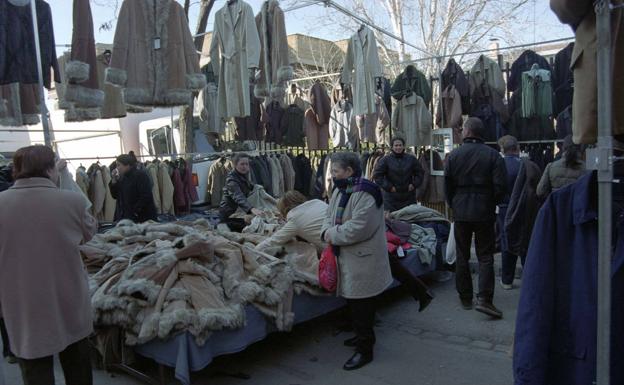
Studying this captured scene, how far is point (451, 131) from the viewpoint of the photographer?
8.96 metres

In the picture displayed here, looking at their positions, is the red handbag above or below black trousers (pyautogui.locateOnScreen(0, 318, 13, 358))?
above

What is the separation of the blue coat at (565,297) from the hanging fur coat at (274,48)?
565cm

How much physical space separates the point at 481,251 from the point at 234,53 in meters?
4.15

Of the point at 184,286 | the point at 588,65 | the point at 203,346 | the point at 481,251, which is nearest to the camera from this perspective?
the point at 588,65

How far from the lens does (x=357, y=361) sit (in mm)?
4215

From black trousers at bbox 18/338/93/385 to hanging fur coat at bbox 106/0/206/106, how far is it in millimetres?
3500

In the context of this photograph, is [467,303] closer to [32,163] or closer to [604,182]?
[604,182]

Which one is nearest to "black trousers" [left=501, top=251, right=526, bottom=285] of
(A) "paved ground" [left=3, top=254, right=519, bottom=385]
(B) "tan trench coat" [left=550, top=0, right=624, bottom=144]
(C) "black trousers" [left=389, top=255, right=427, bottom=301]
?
(A) "paved ground" [left=3, top=254, right=519, bottom=385]

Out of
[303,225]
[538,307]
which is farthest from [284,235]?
[538,307]

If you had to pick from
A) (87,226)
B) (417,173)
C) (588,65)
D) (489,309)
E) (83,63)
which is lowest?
(489,309)

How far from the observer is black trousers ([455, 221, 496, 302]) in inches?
204

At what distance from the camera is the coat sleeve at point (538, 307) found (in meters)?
1.93

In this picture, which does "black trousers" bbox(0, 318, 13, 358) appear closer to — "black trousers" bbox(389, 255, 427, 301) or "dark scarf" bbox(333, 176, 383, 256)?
"dark scarf" bbox(333, 176, 383, 256)

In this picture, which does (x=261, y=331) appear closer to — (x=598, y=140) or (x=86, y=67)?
(x=598, y=140)
